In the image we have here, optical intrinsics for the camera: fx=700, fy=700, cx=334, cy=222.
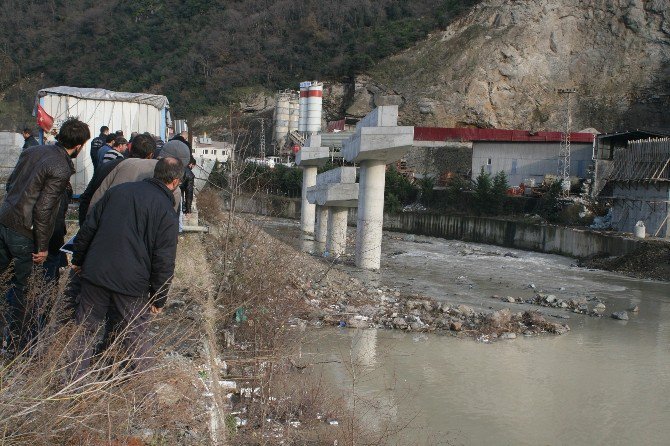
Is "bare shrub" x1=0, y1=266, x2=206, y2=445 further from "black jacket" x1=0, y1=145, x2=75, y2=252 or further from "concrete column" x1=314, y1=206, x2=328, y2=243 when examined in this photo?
"concrete column" x1=314, y1=206, x2=328, y2=243

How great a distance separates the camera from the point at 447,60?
212ft

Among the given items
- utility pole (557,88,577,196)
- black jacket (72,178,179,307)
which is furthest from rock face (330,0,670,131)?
black jacket (72,178,179,307)

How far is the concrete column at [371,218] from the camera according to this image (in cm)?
2186

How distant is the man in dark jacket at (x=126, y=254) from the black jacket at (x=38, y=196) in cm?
64

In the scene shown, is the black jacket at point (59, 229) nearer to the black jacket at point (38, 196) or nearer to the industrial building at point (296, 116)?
the black jacket at point (38, 196)

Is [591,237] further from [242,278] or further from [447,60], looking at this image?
[447,60]

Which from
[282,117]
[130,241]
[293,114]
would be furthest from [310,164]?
[293,114]

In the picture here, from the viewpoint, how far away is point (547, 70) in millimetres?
62312

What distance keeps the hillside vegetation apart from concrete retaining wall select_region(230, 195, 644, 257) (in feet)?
105

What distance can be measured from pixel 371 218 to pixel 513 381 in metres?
12.3

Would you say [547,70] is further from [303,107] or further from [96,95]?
[96,95]

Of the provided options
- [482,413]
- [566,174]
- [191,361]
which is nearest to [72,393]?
[191,361]

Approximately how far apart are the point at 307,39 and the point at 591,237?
61657 mm

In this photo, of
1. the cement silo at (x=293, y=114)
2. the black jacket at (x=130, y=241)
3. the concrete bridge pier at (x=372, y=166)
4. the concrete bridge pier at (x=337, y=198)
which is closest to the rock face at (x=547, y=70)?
the cement silo at (x=293, y=114)
